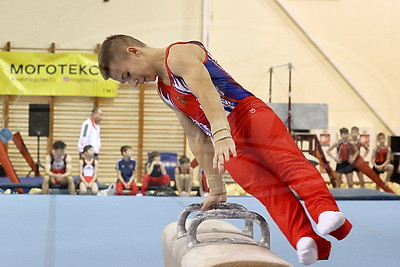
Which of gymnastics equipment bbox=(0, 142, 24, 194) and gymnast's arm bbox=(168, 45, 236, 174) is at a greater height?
gymnast's arm bbox=(168, 45, 236, 174)

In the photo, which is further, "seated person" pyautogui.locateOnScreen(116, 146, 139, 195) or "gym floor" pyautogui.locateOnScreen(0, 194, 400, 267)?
"gym floor" pyautogui.locateOnScreen(0, 194, 400, 267)

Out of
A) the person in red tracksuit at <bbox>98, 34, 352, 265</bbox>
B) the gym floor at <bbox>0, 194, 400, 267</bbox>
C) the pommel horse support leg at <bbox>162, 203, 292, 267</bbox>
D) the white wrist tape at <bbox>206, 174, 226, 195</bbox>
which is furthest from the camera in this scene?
the gym floor at <bbox>0, 194, 400, 267</bbox>

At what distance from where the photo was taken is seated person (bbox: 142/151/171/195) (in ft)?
4.86

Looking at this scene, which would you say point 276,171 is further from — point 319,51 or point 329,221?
point 319,51

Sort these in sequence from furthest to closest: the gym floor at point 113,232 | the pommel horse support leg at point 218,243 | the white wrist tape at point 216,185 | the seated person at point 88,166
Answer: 1. the gym floor at point 113,232
2. the white wrist tape at point 216,185
3. the seated person at point 88,166
4. the pommel horse support leg at point 218,243

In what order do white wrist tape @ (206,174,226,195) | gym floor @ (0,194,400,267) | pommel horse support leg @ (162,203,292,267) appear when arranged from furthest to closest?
gym floor @ (0,194,400,267), white wrist tape @ (206,174,226,195), pommel horse support leg @ (162,203,292,267)

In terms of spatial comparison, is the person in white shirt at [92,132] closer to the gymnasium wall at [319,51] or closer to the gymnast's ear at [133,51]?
the gymnast's ear at [133,51]

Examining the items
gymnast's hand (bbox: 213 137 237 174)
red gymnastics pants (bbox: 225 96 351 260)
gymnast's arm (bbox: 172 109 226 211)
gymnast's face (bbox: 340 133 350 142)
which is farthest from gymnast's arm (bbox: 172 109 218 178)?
gymnast's face (bbox: 340 133 350 142)

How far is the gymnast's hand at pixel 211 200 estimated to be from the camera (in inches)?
59.5

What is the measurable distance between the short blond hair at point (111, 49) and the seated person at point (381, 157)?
62 centimetres

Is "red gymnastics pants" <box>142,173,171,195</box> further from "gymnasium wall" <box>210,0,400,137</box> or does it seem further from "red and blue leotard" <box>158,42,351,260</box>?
"gymnasium wall" <box>210,0,400,137</box>

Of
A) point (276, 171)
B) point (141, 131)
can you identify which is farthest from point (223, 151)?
point (141, 131)

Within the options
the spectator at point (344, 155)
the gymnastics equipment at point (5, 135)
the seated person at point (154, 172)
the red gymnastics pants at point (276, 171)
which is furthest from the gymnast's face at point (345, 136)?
the gymnastics equipment at point (5, 135)

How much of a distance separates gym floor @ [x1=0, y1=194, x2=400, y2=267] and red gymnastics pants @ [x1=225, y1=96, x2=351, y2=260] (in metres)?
0.34
